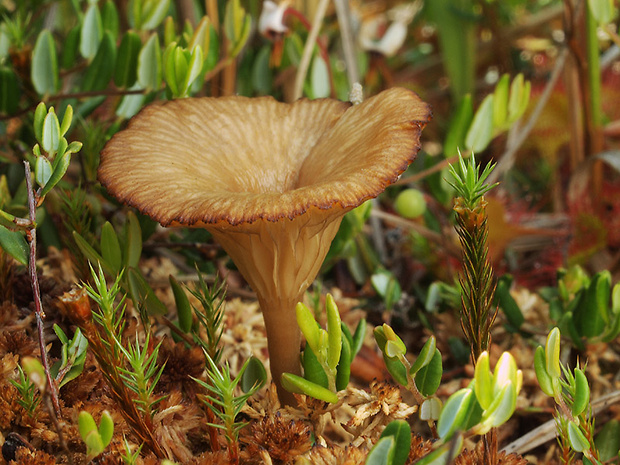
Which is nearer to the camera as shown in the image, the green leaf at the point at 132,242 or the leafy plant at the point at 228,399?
the leafy plant at the point at 228,399

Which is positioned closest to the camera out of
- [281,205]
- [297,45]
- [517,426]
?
[281,205]

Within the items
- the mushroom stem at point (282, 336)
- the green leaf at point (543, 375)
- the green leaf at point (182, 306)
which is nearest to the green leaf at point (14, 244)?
the green leaf at point (182, 306)

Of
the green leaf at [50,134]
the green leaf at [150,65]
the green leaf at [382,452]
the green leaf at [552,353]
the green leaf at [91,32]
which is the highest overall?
the green leaf at [91,32]

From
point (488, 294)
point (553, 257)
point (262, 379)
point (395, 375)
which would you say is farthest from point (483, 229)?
point (553, 257)

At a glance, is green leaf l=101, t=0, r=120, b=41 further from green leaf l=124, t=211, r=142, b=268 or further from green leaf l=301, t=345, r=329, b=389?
green leaf l=301, t=345, r=329, b=389

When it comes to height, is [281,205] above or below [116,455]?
above

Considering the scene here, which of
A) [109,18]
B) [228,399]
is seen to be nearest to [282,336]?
[228,399]

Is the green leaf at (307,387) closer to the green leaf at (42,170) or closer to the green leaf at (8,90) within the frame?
the green leaf at (42,170)

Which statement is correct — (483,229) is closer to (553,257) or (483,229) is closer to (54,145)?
(54,145)
